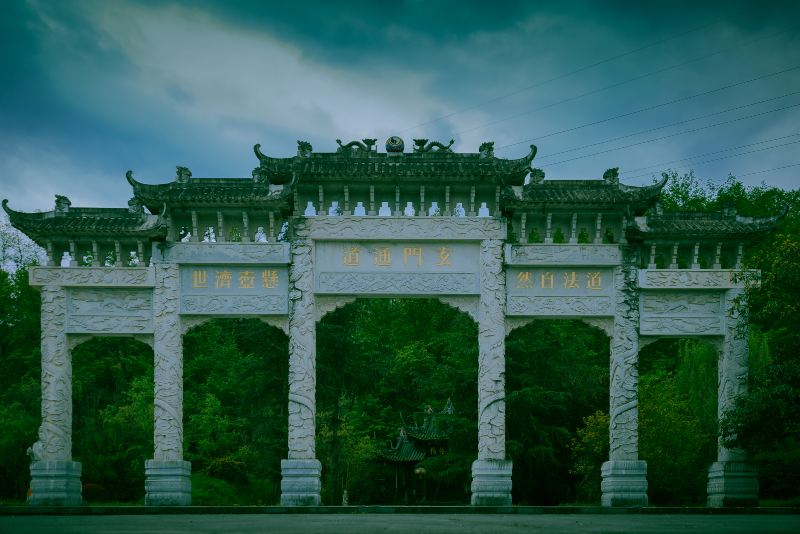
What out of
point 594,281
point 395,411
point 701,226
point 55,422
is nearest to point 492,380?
point 594,281

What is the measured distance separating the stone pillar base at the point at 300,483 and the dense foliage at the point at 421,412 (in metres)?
5.84

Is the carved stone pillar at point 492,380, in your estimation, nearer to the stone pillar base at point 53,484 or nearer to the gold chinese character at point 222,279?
the gold chinese character at point 222,279

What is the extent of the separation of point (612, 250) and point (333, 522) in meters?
8.57

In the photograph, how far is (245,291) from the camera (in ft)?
54.7

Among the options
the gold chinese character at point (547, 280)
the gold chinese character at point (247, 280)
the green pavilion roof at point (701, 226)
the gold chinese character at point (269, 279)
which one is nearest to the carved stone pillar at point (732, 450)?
the green pavilion roof at point (701, 226)

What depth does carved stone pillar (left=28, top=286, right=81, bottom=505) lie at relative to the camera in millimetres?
16016

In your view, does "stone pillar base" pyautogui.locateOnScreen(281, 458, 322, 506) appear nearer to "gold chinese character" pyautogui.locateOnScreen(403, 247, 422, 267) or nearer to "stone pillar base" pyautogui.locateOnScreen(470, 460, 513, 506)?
"stone pillar base" pyautogui.locateOnScreen(470, 460, 513, 506)

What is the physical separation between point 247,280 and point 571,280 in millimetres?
6381

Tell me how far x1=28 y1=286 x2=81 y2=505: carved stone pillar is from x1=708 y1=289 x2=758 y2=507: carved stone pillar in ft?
40.3

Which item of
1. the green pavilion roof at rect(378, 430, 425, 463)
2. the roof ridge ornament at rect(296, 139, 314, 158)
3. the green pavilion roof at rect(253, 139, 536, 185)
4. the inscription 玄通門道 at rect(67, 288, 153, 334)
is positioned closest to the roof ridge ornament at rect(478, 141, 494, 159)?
the green pavilion roof at rect(253, 139, 536, 185)

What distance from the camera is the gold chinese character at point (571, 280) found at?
55.2ft

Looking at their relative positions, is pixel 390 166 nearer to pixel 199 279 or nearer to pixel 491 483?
pixel 199 279

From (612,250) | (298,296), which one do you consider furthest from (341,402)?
(612,250)

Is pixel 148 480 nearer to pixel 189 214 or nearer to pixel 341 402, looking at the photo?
pixel 189 214
